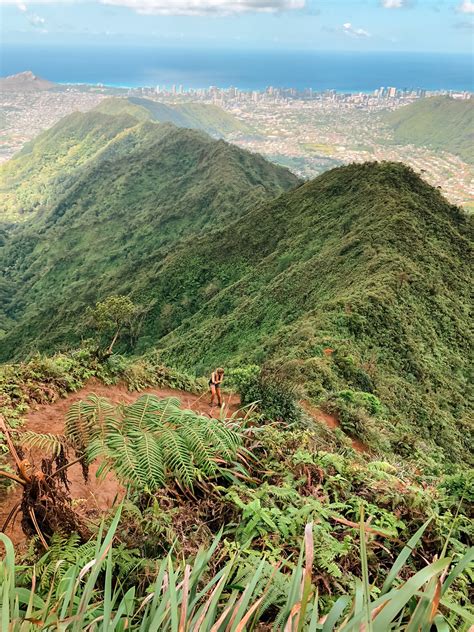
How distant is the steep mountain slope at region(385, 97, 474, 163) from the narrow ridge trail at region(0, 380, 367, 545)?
171 meters

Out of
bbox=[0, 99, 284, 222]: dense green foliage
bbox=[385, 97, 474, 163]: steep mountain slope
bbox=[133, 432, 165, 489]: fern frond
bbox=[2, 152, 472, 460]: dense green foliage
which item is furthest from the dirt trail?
bbox=[385, 97, 474, 163]: steep mountain slope

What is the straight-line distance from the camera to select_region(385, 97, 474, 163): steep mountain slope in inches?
6442

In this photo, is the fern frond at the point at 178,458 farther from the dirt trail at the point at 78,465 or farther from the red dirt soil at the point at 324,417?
the red dirt soil at the point at 324,417

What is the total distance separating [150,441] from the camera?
3418mm

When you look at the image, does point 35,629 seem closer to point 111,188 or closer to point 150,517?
point 150,517

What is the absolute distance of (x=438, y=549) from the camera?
133 inches

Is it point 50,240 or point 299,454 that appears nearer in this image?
point 299,454

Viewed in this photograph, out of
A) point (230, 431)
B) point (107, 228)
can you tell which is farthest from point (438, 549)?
point (107, 228)

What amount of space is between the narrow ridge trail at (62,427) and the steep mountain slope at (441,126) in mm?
171302

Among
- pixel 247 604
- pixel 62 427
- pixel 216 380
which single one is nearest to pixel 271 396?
pixel 216 380

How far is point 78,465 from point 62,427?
53.9 inches

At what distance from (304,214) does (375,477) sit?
1157 inches

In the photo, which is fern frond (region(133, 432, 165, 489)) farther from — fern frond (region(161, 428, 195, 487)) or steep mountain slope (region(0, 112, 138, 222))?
steep mountain slope (region(0, 112, 138, 222))

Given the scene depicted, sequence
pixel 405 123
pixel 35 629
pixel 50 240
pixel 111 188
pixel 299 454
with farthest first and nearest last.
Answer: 1. pixel 405 123
2. pixel 111 188
3. pixel 50 240
4. pixel 299 454
5. pixel 35 629
